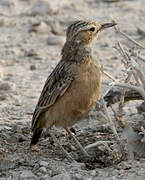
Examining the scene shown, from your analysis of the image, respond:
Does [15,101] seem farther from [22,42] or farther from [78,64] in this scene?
[22,42]

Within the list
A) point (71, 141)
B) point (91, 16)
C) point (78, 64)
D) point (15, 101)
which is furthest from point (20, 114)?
point (91, 16)

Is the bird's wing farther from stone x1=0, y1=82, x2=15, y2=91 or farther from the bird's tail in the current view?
stone x1=0, y1=82, x2=15, y2=91

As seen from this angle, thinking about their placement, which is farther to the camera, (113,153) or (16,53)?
(16,53)

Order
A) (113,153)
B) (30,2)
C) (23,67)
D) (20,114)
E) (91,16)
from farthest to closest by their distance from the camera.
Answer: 1. (30,2)
2. (91,16)
3. (23,67)
4. (20,114)
5. (113,153)

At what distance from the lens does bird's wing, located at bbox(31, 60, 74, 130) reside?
7.69 meters

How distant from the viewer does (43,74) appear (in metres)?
11.4

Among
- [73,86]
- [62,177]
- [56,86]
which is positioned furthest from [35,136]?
[62,177]

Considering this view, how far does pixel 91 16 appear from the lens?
1464cm

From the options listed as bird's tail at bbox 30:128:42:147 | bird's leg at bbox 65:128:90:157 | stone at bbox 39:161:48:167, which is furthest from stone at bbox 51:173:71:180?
bird's tail at bbox 30:128:42:147

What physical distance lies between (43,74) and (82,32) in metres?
3.44

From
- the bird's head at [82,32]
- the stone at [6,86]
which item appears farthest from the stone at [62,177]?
the stone at [6,86]

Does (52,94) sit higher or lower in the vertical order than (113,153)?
higher

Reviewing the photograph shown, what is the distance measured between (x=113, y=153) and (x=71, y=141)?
46.7 inches

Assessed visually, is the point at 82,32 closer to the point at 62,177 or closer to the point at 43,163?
the point at 43,163
